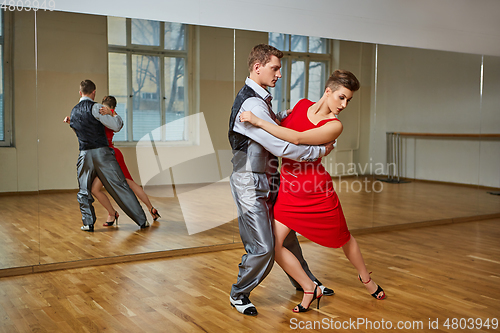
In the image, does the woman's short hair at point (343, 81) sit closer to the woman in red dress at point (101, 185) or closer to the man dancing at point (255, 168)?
the man dancing at point (255, 168)

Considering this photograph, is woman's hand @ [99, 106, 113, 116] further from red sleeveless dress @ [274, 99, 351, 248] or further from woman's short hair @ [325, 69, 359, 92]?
woman's short hair @ [325, 69, 359, 92]

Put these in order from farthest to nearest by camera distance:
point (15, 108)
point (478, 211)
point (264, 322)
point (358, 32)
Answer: point (478, 211) < point (358, 32) < point (15, 108) < point (264, 322)

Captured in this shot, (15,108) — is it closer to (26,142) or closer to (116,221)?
(26,142)

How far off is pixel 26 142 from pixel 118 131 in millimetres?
675

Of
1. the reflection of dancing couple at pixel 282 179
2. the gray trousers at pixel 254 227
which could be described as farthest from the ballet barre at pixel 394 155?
the gray trousers at pixel 254 227

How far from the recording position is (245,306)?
2855mm

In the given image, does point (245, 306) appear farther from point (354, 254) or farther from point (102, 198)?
point (102, 198)

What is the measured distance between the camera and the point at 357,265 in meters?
3.02

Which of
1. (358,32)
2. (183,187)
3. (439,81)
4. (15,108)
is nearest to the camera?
(15,108)

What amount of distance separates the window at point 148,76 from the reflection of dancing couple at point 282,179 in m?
1.41

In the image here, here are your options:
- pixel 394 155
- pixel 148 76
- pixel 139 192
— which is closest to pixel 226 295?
pixel 139 192

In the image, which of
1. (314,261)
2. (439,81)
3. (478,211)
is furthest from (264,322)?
(478,211)

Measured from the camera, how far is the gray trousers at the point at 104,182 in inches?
151

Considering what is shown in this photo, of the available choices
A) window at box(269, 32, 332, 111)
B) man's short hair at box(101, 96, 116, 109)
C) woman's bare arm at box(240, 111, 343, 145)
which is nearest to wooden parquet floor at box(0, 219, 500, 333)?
woman's bare arm at box(240, 111, 343, 145)
